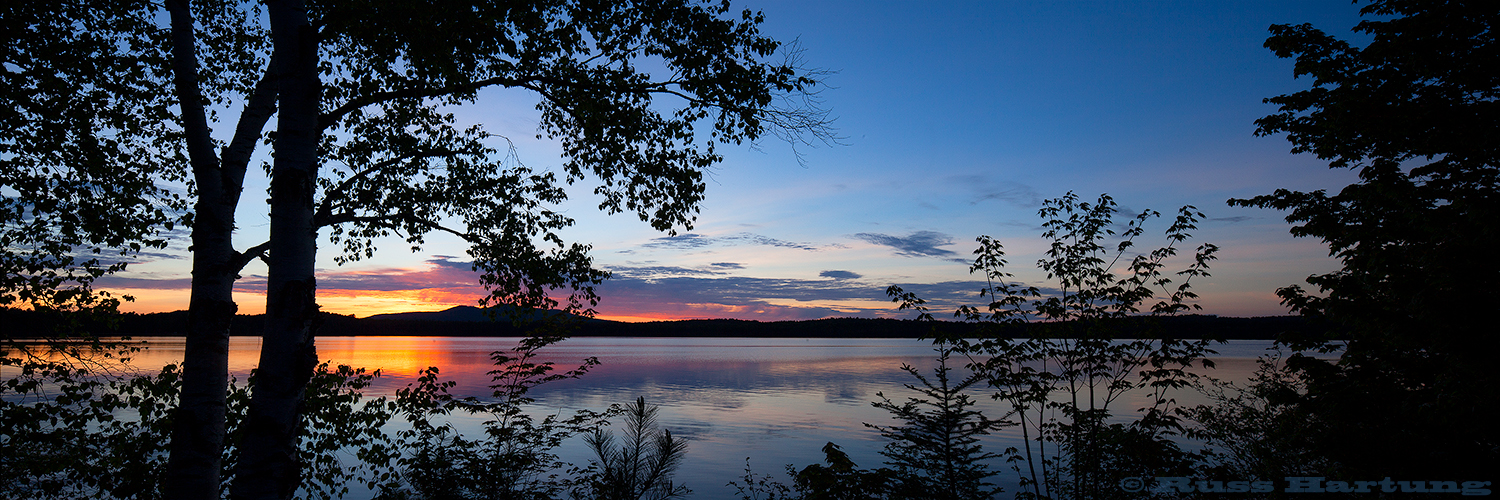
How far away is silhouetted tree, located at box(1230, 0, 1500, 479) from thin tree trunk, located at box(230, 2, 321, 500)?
1454 centimetres

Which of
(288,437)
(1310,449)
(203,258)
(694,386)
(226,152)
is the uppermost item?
(226,152)

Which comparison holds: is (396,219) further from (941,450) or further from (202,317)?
(941,450)

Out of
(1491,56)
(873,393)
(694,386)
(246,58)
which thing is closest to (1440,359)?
(1491,56)

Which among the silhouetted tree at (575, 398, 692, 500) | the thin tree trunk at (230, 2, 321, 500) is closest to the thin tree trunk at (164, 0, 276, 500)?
the thin tree trunk at (230, 2, 321, 500)

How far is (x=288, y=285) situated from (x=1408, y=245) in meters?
15.8

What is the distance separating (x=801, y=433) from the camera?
3117 centimetres

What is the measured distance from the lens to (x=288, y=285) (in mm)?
5387

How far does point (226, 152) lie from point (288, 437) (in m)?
3.61

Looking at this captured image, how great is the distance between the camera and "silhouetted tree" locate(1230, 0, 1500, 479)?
1038cm

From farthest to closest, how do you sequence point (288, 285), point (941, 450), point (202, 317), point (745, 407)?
1. point (745, 407)
2. point (941, 450)
3. point (202, 317)
4. point (288, 285)

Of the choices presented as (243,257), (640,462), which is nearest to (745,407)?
(640,462)

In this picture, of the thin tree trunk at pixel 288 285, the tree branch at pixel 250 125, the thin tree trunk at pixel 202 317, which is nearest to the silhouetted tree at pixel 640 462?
the thin tree trunk at pixel 202 317

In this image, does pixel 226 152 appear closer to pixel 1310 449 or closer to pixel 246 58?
pixel 246 58

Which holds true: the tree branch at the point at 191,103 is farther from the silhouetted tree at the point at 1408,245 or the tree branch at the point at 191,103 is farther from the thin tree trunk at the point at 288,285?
the silhouetted tree at the point at 1408,245
